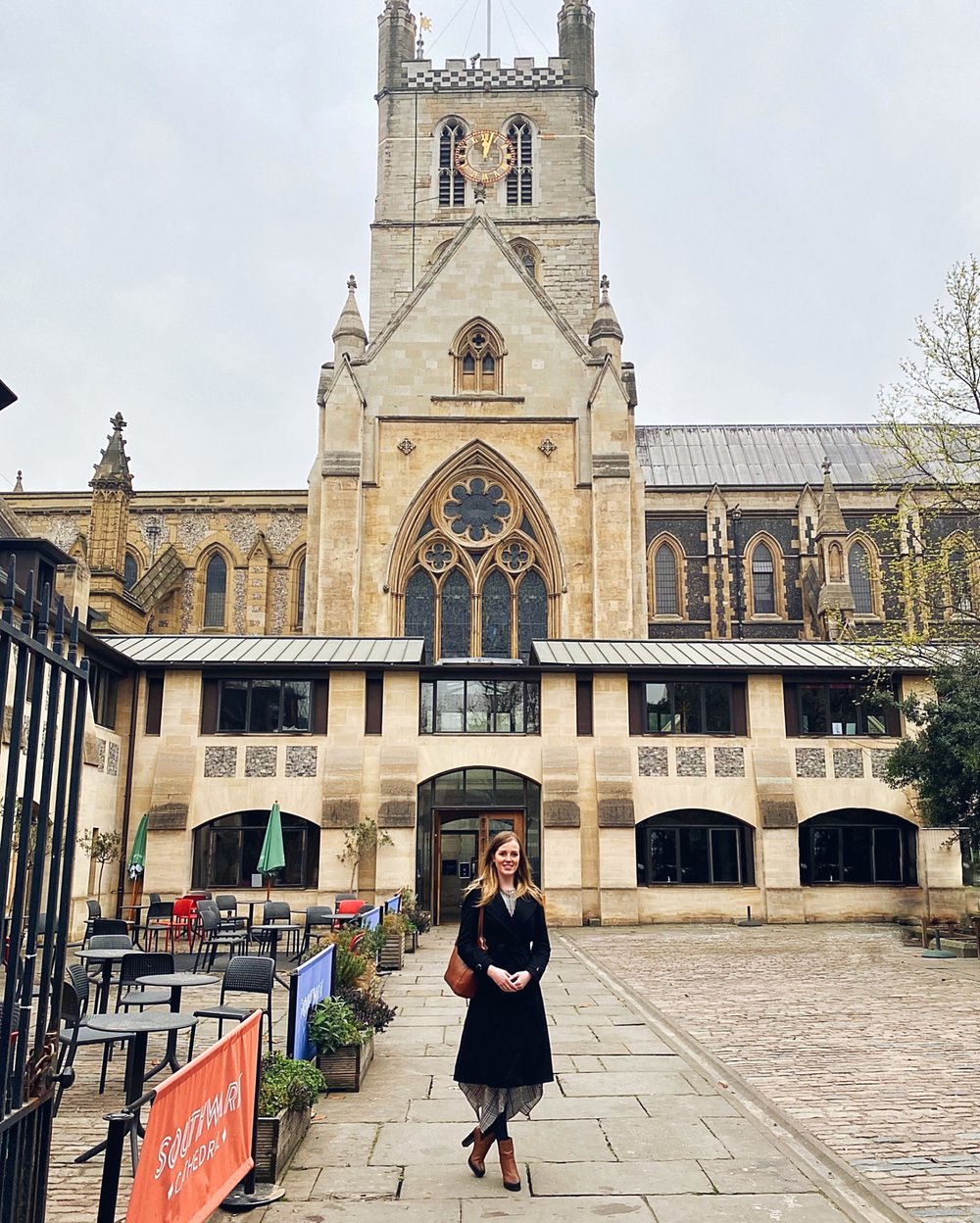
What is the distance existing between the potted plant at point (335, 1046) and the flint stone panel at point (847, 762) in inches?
740

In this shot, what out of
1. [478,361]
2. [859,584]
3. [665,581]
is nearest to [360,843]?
[478,361]

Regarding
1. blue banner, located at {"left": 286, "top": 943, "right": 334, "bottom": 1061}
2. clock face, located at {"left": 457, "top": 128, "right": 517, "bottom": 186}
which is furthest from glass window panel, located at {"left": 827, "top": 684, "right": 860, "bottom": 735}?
clock face, located at {"left": 457, "top": 128, "right": 517, "bottom": 186}

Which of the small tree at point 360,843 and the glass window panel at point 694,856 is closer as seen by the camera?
the small tree at point 360,843

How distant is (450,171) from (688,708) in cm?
3626

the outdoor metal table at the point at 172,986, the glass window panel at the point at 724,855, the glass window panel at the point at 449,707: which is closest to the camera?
the outdoor metal table at the point at 172,986

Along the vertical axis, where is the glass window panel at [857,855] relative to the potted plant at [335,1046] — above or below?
above

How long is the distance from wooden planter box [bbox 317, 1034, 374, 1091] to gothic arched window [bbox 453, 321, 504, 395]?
2747 cm

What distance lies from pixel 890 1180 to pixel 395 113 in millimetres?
54733

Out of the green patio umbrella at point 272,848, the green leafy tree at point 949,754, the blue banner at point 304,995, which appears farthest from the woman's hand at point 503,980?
the green leafy tree at point 949,754

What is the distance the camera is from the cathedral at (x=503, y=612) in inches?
970

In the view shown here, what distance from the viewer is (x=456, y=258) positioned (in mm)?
35781

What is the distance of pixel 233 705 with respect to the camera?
25.2 m

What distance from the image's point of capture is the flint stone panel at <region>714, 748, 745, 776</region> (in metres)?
25.3

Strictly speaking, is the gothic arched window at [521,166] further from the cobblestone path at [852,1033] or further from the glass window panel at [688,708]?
the cobblestone path at [852,1033]
